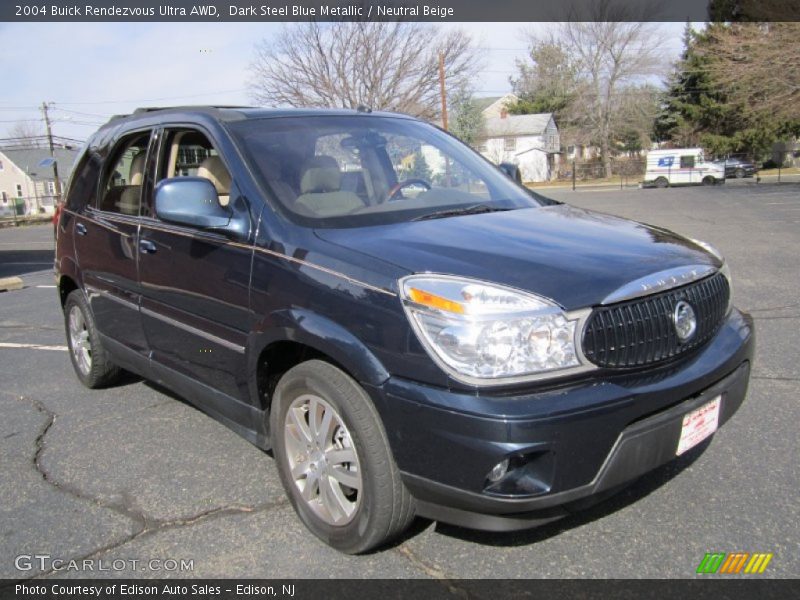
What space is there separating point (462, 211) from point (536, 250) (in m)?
0.72

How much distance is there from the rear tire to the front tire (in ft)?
7.55

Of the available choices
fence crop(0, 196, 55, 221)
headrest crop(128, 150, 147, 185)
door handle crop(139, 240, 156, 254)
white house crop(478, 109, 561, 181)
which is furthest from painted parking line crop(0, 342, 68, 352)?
white house crop(478, 109, 561, 181)

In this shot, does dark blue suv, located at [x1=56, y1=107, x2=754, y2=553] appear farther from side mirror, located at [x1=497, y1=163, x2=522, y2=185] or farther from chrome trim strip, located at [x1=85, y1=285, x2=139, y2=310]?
side mirror, located at [x1=497, y1=163, x2=522, y2=185]

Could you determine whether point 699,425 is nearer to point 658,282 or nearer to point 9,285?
point 658,282

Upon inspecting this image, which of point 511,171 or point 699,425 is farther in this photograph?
point 511,171

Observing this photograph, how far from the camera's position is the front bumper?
2.17m

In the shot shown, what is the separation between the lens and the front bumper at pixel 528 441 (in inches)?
85.6

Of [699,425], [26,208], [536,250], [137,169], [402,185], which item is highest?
[137,169]

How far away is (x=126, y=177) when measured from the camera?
432cm

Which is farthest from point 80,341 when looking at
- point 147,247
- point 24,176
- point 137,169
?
point 24,176

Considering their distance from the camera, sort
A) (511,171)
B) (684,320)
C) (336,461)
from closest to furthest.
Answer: (684,320)
(336,461)
(511,171)

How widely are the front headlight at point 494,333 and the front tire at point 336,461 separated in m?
0.41

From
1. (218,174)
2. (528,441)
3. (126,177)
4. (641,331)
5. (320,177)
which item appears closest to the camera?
(528,441)
